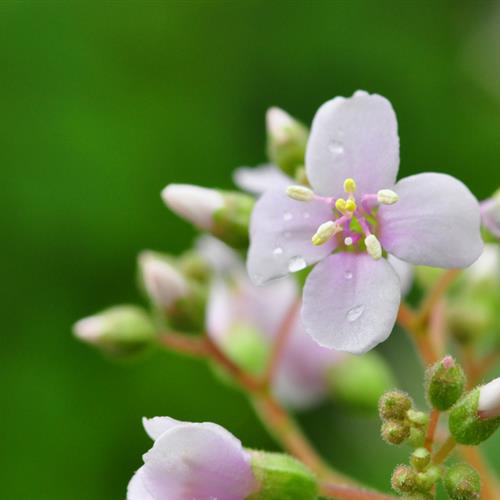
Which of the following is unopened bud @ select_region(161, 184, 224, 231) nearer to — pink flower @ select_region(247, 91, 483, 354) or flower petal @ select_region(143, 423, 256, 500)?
pink flower @ select_region(247, 91, 483, 354)

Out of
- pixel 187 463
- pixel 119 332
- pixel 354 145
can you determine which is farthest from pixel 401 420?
pixel 119 332

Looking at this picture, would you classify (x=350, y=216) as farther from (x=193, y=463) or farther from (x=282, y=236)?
(x=193, y=463)

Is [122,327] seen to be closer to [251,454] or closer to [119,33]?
[251,454]

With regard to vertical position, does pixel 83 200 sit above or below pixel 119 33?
below

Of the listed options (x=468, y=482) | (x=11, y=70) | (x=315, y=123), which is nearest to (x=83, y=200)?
(x=11, y=70)

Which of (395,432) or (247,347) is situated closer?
(395,432)

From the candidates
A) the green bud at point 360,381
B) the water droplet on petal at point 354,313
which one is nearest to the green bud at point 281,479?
the water droplet on petal at point 354,313
